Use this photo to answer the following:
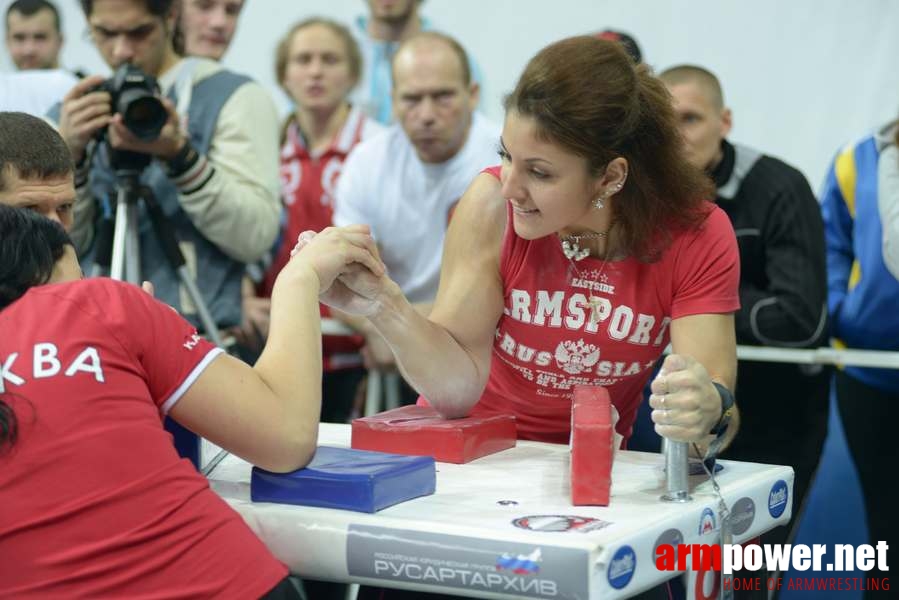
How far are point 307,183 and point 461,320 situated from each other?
1801mm

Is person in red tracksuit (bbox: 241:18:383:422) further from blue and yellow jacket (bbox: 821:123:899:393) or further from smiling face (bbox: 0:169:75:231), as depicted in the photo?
smiling face (bbox: 0:169:75:231)

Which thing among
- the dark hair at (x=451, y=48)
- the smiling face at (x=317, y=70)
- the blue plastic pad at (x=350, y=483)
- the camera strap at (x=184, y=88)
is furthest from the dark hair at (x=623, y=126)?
the smiling face at (x=317, y=70)

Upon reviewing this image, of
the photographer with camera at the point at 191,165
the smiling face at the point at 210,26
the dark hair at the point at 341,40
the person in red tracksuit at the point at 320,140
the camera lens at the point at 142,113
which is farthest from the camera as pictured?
the dark hair at the point at 341,40

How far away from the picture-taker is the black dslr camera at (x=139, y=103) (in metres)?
2.65

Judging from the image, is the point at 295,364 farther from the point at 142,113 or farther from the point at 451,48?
the point at 451,48

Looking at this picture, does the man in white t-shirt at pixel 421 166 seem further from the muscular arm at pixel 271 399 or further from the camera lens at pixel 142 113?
the muscular arm at pixel 271 399

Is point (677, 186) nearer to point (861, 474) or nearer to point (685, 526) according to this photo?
point (685, 526)

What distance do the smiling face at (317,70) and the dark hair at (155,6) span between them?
97 centimetres

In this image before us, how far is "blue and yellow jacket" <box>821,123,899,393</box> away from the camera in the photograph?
9.60 ft

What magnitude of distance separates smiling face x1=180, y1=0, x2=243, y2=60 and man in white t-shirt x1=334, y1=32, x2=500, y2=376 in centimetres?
66

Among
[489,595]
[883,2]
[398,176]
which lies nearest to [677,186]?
[489,595]

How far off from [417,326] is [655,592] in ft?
1.87

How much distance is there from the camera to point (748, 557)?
168 centimetres

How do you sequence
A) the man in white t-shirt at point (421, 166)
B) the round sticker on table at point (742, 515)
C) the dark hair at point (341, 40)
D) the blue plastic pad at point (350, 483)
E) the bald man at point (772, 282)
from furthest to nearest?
the dark hair at point (341, 40) → the man in white t-shirt at point (421, 166) → the bald man at point (772, 282) → the round sticker on table at point (742, 515) → the blue plastic pad at point (350, 483)
